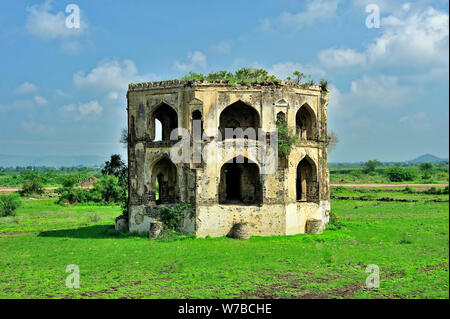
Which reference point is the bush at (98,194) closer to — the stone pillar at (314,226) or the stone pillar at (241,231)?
the stone pillar at (241,231)

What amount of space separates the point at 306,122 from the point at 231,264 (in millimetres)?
11672

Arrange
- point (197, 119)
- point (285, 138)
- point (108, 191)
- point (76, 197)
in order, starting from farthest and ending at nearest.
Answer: point (108, 191)
point (76, 197)
point (197, 119)
point (285, 138)

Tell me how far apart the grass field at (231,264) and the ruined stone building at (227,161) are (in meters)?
1.18

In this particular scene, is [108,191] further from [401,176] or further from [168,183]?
[401,176]

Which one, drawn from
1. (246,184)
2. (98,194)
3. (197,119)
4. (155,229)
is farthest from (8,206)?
(246,184)

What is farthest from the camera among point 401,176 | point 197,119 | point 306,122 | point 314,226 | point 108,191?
point 401,176

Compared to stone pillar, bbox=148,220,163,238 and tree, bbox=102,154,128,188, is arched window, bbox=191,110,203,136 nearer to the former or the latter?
stone pillar, bbox=148,220,163,238

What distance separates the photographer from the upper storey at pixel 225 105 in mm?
20883

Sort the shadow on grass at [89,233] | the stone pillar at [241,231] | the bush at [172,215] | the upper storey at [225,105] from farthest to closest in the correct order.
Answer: the shadow on grass at [89,233] < the upper storey at [225,105] < the bush at [172,215] < the stone pillar at [241,231]

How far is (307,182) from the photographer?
24.2m

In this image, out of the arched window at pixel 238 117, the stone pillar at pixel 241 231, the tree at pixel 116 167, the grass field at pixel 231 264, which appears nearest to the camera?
the grass field at pixel 231 264

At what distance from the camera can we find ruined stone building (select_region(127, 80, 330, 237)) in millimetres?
20406

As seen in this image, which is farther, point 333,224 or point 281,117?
point 333,224

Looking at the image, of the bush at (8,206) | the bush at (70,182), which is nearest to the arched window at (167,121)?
the bush at (8,206)
